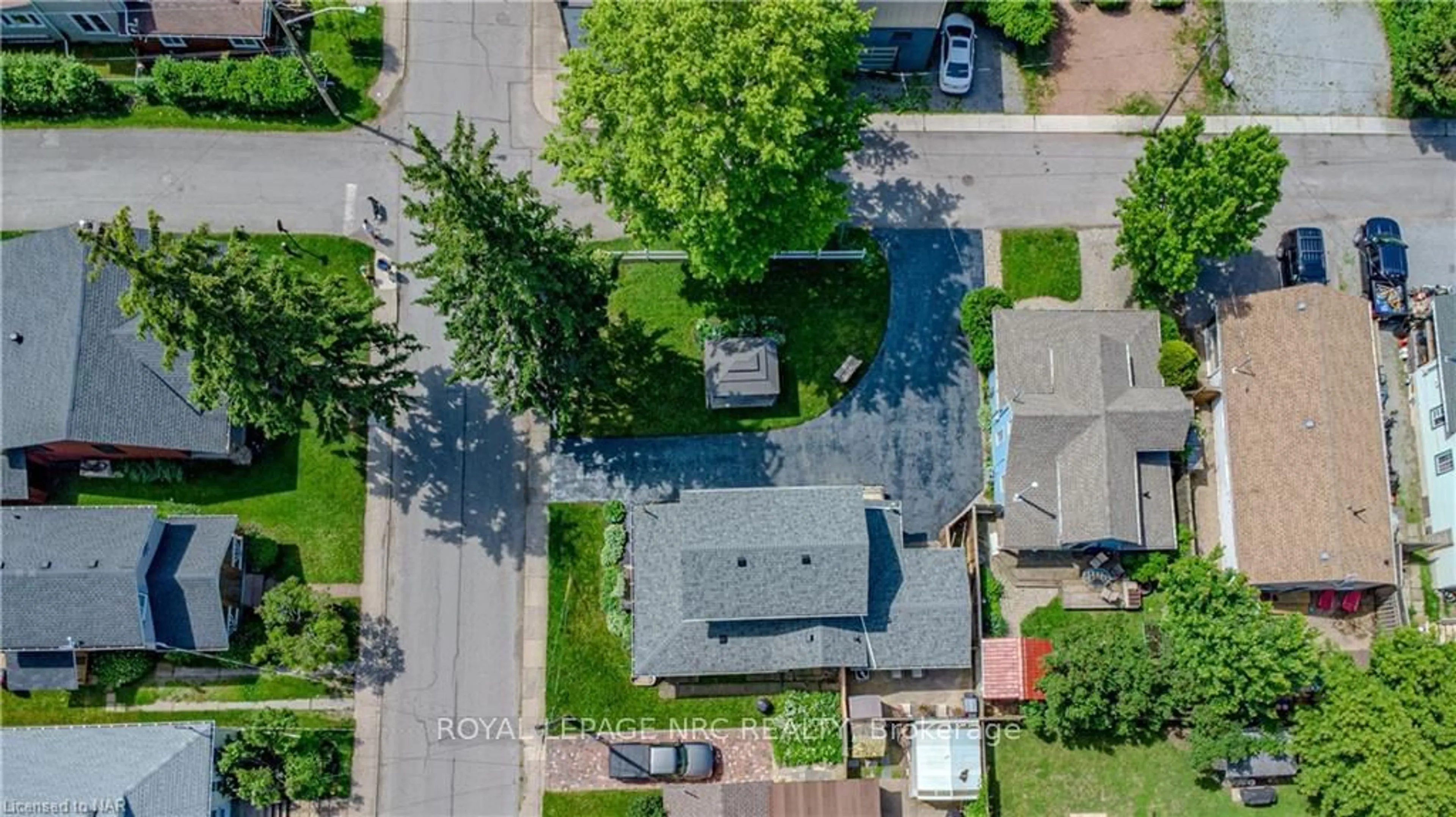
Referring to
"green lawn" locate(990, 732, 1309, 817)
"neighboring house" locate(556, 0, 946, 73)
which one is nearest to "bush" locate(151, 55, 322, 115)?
"neighboring house" locate(556, 0, 946, 73)

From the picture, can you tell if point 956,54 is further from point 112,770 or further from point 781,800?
point 112,770

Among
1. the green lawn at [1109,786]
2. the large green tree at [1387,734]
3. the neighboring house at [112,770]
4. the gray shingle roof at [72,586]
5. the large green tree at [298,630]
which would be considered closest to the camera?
the large green tree at [1387,734]

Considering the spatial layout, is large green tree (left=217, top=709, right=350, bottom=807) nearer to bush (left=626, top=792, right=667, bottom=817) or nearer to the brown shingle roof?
bush (left=626, top=792, right=667, bottom=817)

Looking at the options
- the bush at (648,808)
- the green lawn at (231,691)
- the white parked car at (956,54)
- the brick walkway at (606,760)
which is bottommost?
the bush at (648,808)

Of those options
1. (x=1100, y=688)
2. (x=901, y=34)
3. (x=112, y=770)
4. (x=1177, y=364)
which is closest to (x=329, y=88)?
(x=901, y=34)

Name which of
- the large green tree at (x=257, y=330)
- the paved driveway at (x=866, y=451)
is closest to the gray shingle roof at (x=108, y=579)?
the large green tree at (x=257, y=330)

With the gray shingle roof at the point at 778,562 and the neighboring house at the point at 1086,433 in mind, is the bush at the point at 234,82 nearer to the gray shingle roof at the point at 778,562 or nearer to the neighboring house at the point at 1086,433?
the gray shingle roof at the point at 778,562

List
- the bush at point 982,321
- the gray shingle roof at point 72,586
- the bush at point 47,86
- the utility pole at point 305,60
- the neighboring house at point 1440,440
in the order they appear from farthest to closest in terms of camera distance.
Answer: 1. the bush at point 47,86
2. the bush at point 982,321
3. the utility pole at point 305,60
4. the neighboring house at point 1440,440
5. the gray shingle roof at point 72,586
